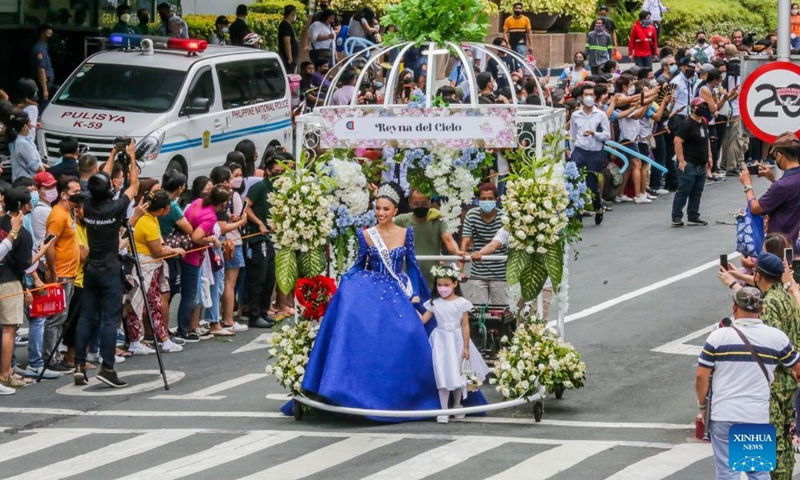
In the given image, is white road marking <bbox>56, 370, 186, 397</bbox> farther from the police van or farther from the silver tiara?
the police van

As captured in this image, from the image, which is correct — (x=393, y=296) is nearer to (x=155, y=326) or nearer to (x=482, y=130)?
(x=482, y=130)

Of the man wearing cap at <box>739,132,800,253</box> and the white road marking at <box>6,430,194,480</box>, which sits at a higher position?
the man wearing cap at <box>739,132,800,253</box>

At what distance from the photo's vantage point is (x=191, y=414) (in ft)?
48.0

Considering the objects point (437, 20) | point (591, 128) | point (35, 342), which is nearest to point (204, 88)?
point (591, 128)

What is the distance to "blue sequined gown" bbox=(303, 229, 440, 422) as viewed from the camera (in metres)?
13.9

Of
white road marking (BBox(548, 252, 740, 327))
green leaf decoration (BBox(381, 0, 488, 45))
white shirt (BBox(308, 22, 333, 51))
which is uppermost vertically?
green leaf decoration (BBox(381, 0, 488, 45))

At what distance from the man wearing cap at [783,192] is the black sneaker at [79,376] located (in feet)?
22.1

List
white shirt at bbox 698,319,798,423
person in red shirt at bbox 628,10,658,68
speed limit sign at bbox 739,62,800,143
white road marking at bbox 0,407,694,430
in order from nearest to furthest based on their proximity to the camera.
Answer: white shirt at bbox 698,319,798,423
white road marking at bbox 0,407,694,430
speed limit sign at bbox 739,62,800,143
person in red shirt at bbox 628,10,658,68

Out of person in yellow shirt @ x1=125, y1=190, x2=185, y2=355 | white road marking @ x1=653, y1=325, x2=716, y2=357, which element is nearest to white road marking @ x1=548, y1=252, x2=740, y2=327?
white road marking @ x1=653, y1=325, x2=716, y2=357

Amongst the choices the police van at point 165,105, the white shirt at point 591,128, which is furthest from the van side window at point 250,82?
the white shirt at point 591,128

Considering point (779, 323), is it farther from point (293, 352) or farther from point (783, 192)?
point (293, 352)

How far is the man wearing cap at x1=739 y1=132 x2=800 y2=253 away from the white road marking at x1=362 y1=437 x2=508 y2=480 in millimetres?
3528

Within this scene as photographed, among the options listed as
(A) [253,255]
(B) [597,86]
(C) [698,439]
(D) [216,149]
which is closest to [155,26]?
(D) [216,149]

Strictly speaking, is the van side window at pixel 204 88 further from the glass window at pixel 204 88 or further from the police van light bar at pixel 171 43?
the police van light bar at pixel 171 43
